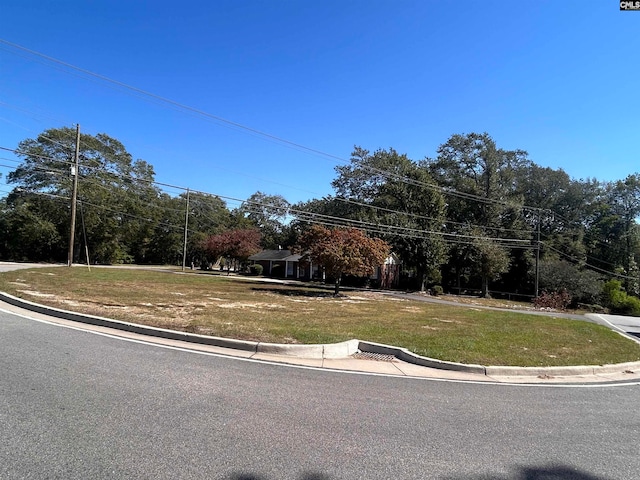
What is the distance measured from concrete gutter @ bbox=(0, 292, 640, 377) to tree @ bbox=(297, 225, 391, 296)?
16413mm

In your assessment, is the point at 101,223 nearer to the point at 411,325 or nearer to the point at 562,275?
the point at 411,325

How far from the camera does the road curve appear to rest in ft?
11.6

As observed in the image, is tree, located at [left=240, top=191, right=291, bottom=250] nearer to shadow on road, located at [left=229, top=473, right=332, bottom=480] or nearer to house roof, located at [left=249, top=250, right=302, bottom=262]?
house roof, located at [left=249, top=250, right=302, bottom=262]

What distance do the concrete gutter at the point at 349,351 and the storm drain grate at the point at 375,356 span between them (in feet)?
0.41

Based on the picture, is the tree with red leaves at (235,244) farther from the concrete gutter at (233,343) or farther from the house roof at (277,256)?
the concrete gutter at (233,343)

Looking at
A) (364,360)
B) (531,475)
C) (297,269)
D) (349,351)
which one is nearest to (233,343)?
(349,351)

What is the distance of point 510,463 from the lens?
3.88m

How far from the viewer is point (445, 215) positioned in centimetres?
4634

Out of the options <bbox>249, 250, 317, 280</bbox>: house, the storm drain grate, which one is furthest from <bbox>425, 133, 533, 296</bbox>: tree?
the storm drain grate

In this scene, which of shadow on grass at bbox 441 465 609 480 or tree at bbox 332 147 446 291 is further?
tree at bbox 332 147 446 291

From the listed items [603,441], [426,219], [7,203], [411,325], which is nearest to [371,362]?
[603,441]

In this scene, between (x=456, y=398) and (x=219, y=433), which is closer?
(x=219, y=433)

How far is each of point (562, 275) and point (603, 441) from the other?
4549cm

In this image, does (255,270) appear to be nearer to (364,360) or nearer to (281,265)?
(281,265)
